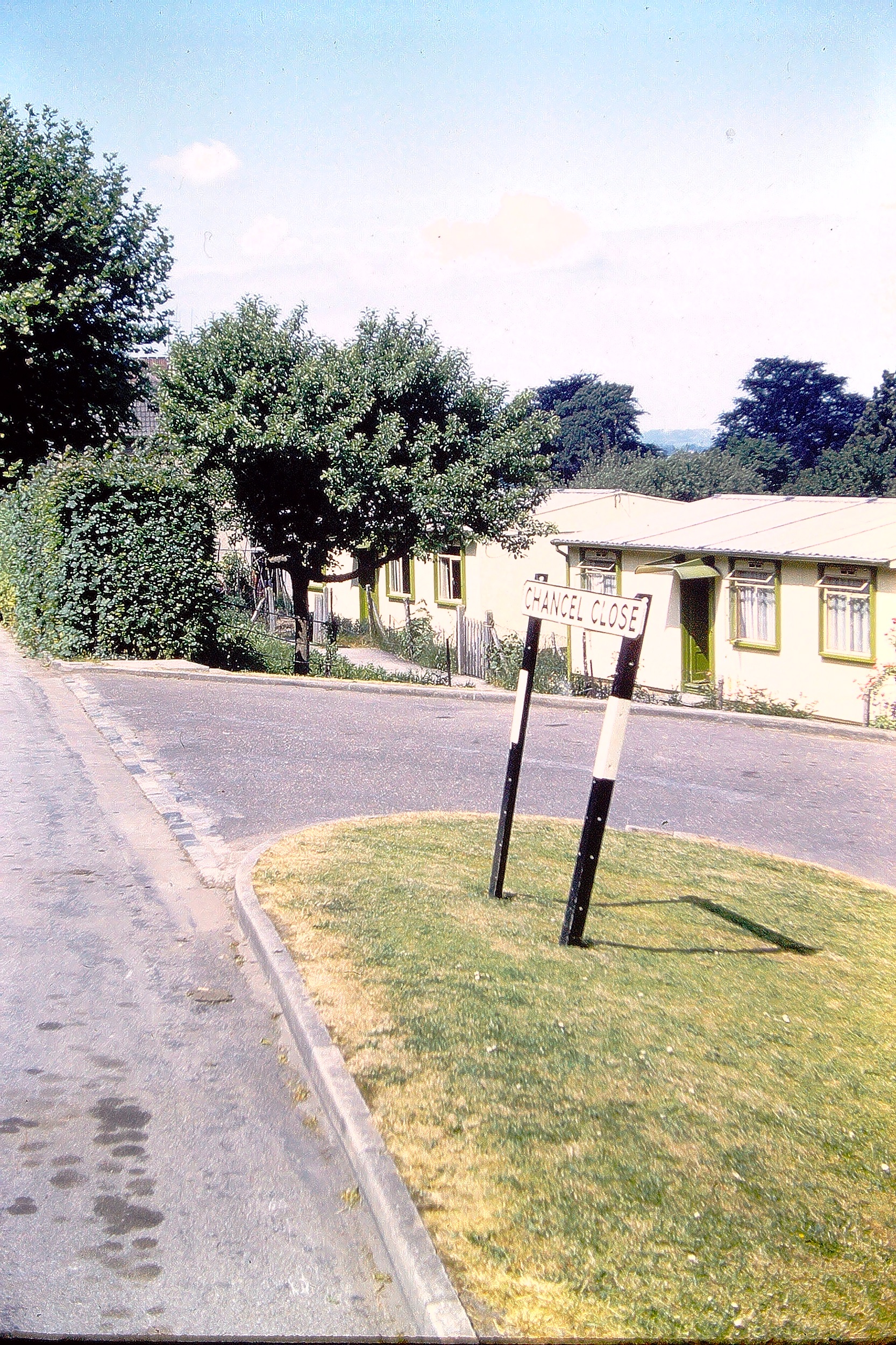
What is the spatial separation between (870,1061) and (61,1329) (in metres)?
3.54

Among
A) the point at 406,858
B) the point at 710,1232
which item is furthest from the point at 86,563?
the point at 710,1232

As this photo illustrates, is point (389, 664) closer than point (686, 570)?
No

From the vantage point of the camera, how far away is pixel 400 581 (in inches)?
1264

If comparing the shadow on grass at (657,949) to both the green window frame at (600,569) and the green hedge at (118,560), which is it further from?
the green window frame at (600,569)

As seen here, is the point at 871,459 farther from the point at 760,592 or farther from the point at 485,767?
the point at 485,767

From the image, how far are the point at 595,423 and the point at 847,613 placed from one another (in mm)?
66327

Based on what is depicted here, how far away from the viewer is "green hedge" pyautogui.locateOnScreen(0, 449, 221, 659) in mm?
18234

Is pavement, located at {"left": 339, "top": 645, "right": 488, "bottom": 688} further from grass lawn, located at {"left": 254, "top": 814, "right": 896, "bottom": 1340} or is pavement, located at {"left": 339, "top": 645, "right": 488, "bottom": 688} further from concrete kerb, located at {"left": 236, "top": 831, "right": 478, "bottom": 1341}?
concrete kerb, located at {"left": 236, "top": 831, "right": 478, "bottom": 1341}

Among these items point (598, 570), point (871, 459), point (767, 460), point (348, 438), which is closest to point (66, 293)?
point (348, 438)

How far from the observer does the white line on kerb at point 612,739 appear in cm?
618

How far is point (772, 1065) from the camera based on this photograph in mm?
5062

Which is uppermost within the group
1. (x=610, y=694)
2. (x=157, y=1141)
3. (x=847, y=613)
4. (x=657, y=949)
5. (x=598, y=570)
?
(x=598, y=570)

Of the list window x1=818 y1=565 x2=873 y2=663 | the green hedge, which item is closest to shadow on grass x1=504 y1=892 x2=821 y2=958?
window x1=818 y1=565 x2=873 y2=663

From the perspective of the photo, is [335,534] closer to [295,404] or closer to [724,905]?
[295,404]
